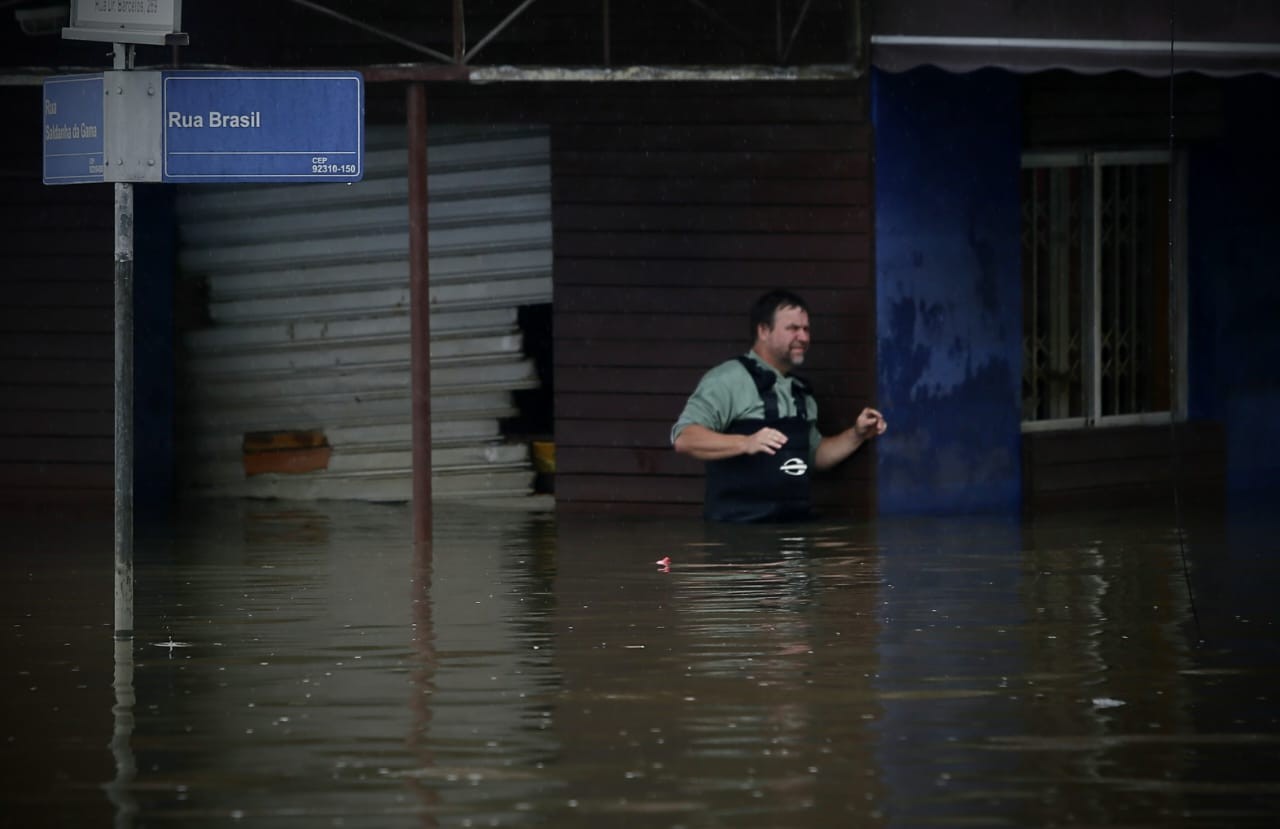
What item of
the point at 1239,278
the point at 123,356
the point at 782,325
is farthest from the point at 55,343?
the point at 1239,278

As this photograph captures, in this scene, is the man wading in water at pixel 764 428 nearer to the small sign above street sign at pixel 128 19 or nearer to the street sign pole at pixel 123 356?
the street sign pole at pixel 123 356

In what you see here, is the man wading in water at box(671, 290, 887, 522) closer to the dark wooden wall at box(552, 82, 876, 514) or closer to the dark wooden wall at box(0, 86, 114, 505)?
the dark wooden wall at box(552, 82, 876, 514)

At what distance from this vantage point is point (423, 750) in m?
6.95

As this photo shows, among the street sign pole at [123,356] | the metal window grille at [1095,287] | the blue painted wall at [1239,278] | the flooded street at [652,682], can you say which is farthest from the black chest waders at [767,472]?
the street sign pole at [123,356]

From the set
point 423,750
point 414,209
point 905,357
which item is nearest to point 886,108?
point 905,357

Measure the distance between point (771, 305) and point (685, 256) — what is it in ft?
3.36

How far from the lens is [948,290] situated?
43.8 feet

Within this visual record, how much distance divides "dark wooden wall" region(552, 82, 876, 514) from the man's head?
0.66 m

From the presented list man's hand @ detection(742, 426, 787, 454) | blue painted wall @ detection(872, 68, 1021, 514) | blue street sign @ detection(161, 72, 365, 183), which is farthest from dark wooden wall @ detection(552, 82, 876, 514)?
blue street sign @ detection(161, 72, 365, 183)

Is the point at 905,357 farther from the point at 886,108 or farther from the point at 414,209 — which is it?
the point at 414,209

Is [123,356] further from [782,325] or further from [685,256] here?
[685,256]

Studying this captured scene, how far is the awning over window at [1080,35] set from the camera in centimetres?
1218

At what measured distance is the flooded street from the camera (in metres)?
6.36

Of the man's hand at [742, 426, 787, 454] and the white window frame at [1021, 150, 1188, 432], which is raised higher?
the white window frame at [1021, 150, 1188, 432]
